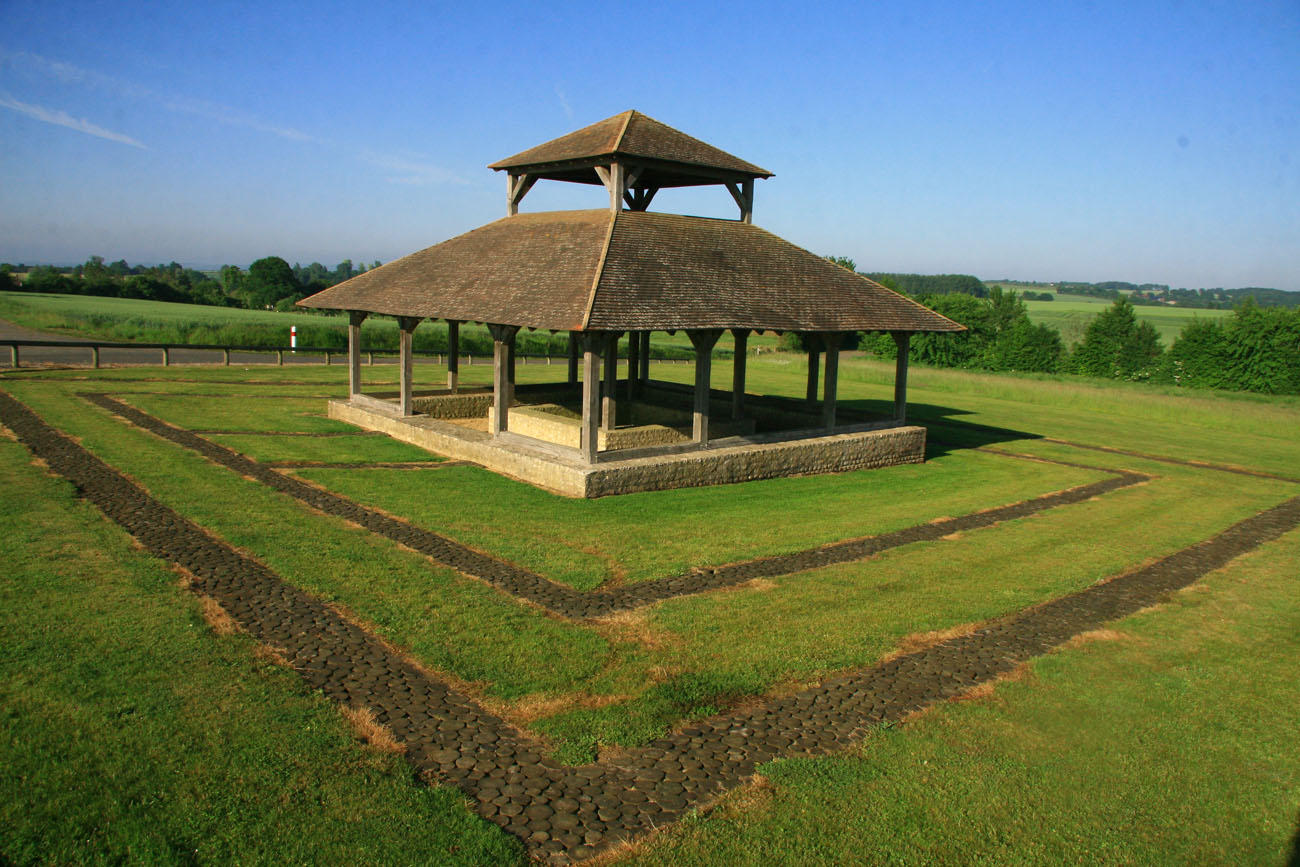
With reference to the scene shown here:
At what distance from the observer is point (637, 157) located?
51.6ft

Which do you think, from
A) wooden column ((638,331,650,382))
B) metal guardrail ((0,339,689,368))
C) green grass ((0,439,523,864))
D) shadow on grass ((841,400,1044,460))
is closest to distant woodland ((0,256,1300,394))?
metal guardrail ((0,339,689,368))

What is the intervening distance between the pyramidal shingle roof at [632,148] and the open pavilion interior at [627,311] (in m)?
0.05

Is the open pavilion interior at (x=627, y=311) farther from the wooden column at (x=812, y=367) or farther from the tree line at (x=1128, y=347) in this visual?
the tree line at (x=1128, y=347)

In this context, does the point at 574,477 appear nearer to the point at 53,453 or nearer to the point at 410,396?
the point at 410,396

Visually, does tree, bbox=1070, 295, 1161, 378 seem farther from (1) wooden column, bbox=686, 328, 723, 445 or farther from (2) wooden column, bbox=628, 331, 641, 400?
(1) wooden column, bbox=686, 328, 723, 445

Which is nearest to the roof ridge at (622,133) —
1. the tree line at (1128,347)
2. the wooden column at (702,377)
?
the wooden column at (702,377)

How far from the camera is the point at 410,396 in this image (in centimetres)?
1784

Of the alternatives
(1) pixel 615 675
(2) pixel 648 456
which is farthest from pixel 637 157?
(1) pixel 615 675

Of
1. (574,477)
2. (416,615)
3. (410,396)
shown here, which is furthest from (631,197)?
(416,615)

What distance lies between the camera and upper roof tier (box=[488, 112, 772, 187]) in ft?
52.4

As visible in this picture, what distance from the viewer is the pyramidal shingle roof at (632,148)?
15906mm

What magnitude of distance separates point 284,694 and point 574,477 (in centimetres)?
711

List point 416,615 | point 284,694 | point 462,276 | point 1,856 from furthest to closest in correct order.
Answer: point 462,276, point 416,615, point 284,694, point 1,856

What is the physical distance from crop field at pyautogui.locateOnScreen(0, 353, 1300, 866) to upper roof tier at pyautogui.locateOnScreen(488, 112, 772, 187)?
21.5 feet
